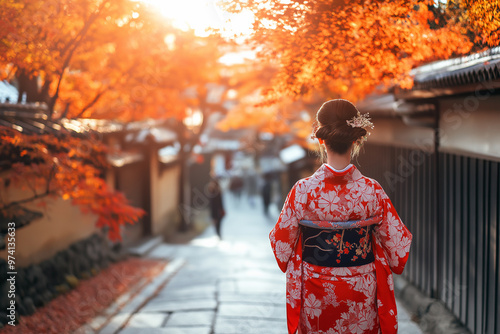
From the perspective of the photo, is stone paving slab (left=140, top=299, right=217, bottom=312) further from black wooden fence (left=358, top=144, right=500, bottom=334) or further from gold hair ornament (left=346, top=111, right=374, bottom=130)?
gold hair ornament (left=346, top=111, right=374, bottom=130)

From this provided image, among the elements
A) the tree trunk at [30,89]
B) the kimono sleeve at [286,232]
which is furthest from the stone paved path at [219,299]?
the tree trunk at [30,89]

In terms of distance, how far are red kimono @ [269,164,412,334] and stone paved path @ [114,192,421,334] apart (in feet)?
6.77

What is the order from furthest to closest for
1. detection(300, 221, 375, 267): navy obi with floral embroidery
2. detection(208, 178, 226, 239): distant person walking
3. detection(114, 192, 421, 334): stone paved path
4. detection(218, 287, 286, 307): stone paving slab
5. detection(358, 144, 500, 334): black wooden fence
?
detection(208, 178, 226, 239): distant person walking → detection(218, 287, 286, 307): stone paving slab → detection(114, 192, 421, 334): stone paved path → detection(358, 144, 500, 334): black wooden fence → detection(300, 221, 375, 267): navy obi with floral embroidery

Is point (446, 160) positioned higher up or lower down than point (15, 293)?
higher up

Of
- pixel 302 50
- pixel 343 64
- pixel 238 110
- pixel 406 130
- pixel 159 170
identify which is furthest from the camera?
pixel 238 110

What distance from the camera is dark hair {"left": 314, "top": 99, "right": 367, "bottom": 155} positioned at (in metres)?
3.24

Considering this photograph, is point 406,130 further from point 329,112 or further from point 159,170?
point 159,170

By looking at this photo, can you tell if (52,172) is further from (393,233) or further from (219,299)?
(393,233)

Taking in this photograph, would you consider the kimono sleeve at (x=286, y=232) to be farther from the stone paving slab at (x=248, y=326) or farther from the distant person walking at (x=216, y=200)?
the distant person walking at (x=216, y=200)

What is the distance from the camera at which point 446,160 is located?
234 inches

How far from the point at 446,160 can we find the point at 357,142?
3.11 meters

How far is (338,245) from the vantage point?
3.35 m

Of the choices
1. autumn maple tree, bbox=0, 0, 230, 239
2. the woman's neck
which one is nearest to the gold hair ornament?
the woman's neck

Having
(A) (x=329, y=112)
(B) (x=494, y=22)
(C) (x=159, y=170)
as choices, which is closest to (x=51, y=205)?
(A) (x=329, y=112)
